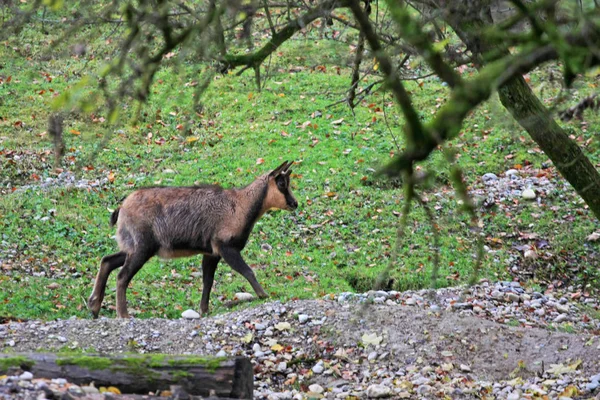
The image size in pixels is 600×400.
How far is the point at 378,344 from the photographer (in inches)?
337

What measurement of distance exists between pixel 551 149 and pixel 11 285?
7.47 m

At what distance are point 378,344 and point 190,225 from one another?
3563 millimetres

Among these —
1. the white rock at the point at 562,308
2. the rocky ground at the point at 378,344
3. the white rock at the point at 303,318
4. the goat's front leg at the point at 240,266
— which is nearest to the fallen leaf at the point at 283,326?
the rocky ground at the point at 378,344

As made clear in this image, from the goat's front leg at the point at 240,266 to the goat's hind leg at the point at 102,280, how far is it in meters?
1.33

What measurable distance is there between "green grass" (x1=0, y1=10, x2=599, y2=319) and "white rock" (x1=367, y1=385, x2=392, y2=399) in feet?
7.71

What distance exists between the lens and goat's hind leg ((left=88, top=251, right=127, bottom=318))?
35.1 ft

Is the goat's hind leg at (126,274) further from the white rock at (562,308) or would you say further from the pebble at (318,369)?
the white rock at (562,308)

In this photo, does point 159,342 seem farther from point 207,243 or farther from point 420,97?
point 420,97

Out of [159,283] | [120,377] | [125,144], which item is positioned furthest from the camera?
[125,144]

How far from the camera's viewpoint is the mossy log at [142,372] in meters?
5.64

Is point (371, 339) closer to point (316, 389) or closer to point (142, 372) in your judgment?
point (316, 389)

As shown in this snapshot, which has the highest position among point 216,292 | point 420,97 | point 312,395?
point 420,97

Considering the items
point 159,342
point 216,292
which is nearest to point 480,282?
point 216,292

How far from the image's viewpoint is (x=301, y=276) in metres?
12.4
